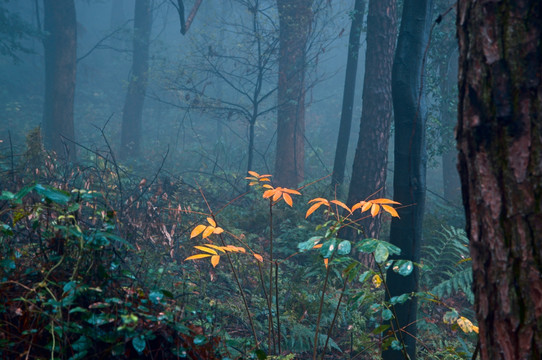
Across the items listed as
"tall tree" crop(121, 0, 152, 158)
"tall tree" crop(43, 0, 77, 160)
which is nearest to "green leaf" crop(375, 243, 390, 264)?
"tall tree" crop(43, 0, 77, 160)

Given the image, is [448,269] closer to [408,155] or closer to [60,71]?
[408,155]

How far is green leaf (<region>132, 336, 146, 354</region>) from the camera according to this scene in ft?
5.77

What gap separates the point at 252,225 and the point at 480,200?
7.08 m

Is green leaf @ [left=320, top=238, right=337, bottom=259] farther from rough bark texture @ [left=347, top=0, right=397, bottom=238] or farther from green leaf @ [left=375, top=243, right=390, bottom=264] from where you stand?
rough bark texture @ [left=347, top=0, right=397, bottom=238]

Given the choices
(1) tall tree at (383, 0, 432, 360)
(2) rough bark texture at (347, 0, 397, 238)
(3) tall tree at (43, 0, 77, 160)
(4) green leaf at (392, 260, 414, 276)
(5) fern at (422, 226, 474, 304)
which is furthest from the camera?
(3) tall tree at (43, 0, 77, 160)

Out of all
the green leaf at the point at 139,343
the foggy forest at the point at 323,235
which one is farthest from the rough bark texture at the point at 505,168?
the green leaf at the point at 139,343

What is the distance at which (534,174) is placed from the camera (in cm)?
124

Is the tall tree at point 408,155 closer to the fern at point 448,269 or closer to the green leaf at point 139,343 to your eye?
the green leaf at point 139,343

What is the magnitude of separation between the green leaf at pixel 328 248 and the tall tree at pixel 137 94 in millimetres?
16887

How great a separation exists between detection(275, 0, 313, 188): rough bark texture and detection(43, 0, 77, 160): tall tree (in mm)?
6914

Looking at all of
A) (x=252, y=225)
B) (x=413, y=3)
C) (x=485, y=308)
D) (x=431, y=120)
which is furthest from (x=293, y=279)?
(x=431, y=120)

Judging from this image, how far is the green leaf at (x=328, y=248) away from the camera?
6.54ft

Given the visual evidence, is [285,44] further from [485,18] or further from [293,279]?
[485,18]

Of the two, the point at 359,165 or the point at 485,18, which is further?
the point at 359,165
